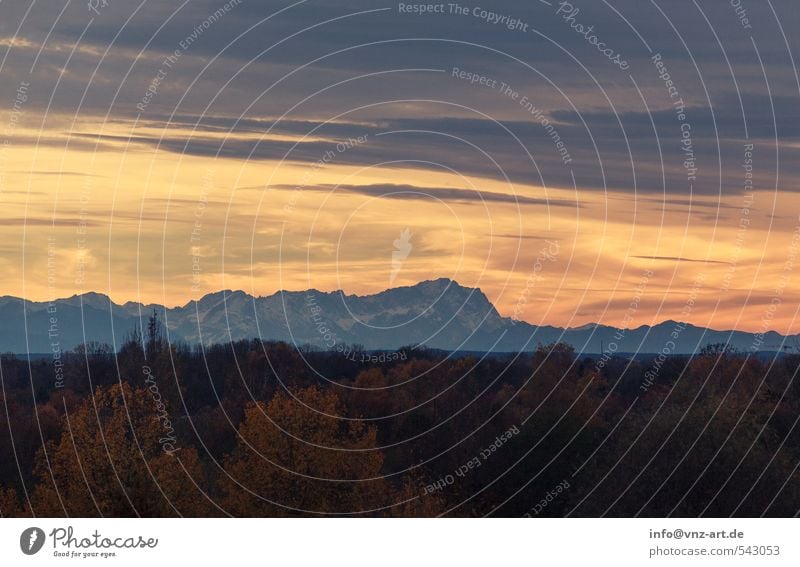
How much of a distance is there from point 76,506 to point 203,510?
9.46 meters

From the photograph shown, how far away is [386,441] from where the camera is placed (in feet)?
369
